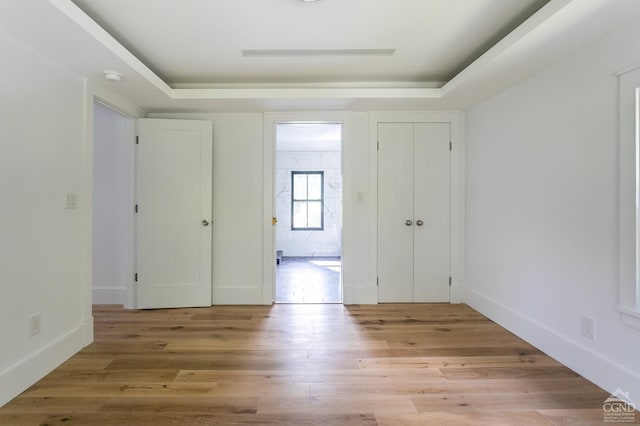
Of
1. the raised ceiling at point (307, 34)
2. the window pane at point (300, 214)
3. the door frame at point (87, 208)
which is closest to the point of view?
the raised ceiling at point (307, 34)

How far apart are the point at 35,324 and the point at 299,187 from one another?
521cm

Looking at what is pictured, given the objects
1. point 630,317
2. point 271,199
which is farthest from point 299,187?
point 630,317

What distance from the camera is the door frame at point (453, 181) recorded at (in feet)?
10.9

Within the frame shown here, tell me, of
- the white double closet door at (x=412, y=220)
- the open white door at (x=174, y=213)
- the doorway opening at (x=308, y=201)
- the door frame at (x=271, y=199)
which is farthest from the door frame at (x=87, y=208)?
the doorway opening at (x=308, y=201)

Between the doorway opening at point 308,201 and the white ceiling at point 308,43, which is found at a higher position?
the white ceiling at point 308,43

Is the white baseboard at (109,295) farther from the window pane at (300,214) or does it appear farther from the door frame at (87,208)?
the window pane at (300,214)

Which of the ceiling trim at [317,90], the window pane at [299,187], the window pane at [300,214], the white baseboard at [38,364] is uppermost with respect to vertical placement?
the ceiling trim at [317,90]

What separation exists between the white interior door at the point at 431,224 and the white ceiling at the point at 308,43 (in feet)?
2.00

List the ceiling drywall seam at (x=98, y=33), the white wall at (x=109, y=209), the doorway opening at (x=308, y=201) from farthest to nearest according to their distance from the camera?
the doorway opening at (x=308, y=201), the white wall at (x=109, y=209), the ceiling drywall seam at (x=98, y=33)

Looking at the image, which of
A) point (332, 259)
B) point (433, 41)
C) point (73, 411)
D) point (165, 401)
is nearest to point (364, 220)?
point (433, 41)

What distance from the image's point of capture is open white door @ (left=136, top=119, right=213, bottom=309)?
3.11m

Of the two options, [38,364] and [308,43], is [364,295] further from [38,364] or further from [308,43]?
[38,364]

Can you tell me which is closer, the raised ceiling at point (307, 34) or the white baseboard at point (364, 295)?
the raised ceiling at point (307, 34)

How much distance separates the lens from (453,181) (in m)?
3.34
